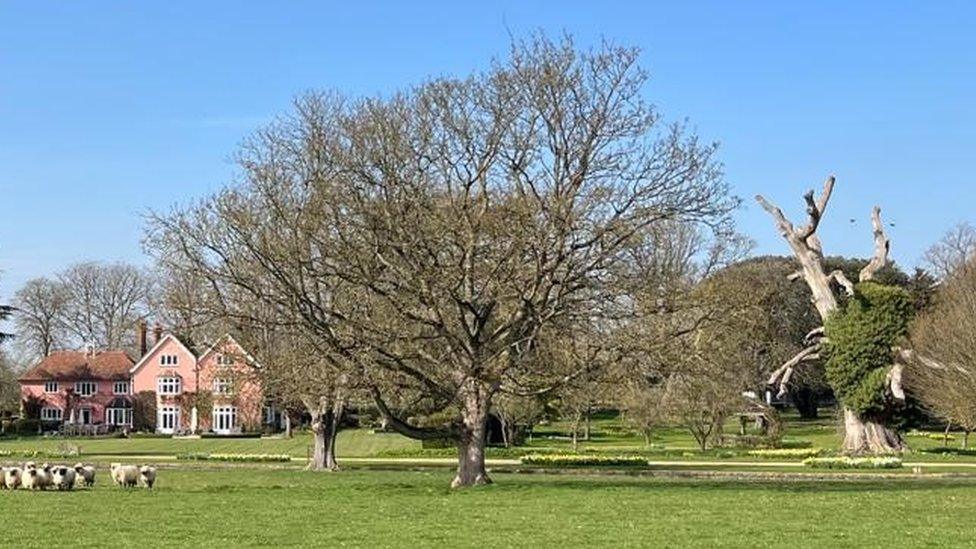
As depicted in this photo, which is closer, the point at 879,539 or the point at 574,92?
the point at 879,539

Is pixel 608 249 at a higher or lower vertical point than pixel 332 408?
higher

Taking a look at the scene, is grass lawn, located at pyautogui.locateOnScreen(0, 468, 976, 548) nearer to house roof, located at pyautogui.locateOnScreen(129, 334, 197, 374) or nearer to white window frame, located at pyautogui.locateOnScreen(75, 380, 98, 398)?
house roof, located at pyautogui.locateOnScreen(129, 334, 197, 374)

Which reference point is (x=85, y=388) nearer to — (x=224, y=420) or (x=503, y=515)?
(x=224, y=420)

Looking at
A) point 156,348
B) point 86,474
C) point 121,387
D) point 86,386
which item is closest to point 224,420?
point 156,348

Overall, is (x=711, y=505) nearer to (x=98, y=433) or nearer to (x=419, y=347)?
(x=419, y=347)

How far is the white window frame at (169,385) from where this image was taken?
89562mm

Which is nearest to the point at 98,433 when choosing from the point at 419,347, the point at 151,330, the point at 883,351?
the point at 151,330

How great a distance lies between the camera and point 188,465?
43.8m

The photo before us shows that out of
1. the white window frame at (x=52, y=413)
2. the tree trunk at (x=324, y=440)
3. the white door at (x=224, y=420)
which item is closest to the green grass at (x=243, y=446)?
the white door at (x=224, y=420)

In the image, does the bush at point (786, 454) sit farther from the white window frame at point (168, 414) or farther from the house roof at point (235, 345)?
the white window frame at point (168, 414)

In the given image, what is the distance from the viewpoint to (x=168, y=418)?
8919 cm

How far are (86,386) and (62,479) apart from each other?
67312 mm

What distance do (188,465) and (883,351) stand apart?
2847cm

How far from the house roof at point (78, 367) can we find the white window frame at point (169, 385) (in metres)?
4.44
